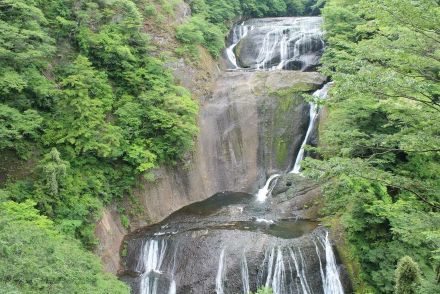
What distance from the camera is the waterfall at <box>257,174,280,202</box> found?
59.7 feet

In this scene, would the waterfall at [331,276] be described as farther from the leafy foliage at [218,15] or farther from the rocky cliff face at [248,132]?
the leafy foliage at [218,15]

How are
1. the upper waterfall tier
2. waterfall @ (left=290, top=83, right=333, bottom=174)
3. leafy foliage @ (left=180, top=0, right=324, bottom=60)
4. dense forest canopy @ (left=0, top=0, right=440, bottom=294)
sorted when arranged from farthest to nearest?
the upper waterfall tier
leafy foliage @ (left=180, top=0, right=324, bottom=60)
waterfall @ (left=290, top=83, right=333, bottom=174)
dense forest canopy @ (left=0, top=0, right=440, bottom=294)

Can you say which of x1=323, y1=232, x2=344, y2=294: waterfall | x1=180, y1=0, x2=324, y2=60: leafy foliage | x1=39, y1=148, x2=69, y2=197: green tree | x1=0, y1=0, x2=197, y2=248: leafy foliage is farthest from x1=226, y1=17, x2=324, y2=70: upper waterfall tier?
x1=39, y1=148, x2=69, y2=197: green tree

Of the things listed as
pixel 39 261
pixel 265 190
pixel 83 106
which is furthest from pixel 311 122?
pixel 39 261

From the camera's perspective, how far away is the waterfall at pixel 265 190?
18191mm

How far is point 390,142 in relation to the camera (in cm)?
1058

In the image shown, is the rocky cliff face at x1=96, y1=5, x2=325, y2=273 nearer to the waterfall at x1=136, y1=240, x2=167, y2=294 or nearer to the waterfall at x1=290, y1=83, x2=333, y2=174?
the waterfall at x1=290, y1=83, x2=333, y2=174

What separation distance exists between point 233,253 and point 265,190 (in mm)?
6368

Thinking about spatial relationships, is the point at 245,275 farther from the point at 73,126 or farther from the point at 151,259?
the point at 73,126

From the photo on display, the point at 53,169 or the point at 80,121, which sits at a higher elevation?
the point at 80,121

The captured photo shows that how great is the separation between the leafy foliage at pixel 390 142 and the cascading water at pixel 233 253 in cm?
147

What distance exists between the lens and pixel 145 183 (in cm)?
1633

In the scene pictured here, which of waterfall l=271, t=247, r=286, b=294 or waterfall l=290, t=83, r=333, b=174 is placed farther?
waterfall l=290, t=83, r=333, b=174

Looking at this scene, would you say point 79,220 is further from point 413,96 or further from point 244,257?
point 413,96
